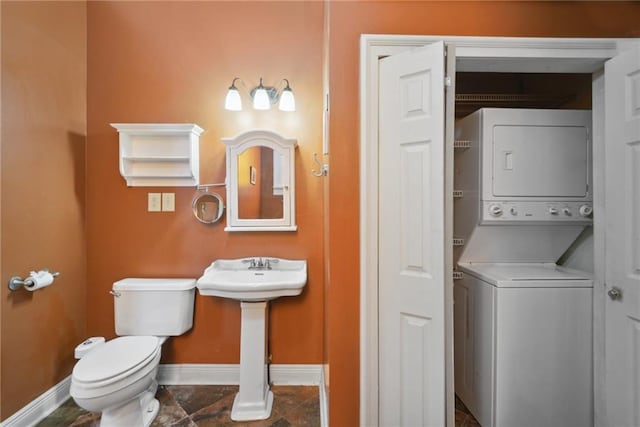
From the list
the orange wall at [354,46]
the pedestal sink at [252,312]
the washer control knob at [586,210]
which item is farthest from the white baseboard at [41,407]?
the washer control knob at [586,210]

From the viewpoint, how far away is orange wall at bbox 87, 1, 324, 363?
2.12 m

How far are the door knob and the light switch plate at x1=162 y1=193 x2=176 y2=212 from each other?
2553 mm

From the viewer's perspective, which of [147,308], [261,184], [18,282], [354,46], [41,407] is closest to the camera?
[354,46]

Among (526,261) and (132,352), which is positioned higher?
(526,261)

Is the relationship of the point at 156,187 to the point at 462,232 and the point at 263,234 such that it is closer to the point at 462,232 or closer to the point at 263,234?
the point at 263,234

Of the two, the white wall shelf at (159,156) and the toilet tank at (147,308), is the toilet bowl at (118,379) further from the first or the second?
the white wall shelf at (159,156)

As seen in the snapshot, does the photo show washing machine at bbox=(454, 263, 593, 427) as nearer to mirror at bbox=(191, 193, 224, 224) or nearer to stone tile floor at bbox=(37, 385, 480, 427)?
stone tile floor at bbox=(37, 385, 480, 427)

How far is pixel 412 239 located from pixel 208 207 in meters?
1.47

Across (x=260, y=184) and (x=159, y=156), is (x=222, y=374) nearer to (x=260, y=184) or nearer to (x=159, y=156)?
(x=260, y=184)

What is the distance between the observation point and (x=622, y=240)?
136cm

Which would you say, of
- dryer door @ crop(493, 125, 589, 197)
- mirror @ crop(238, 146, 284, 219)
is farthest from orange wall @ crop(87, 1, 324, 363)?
dryer door @ crop(493, 125, 589, 197)

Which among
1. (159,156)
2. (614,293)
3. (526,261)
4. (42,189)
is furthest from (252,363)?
(614,293)

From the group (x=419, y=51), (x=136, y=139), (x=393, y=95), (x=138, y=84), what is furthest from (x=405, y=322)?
(x=138, y=84)

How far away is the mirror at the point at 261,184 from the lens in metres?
2.08
